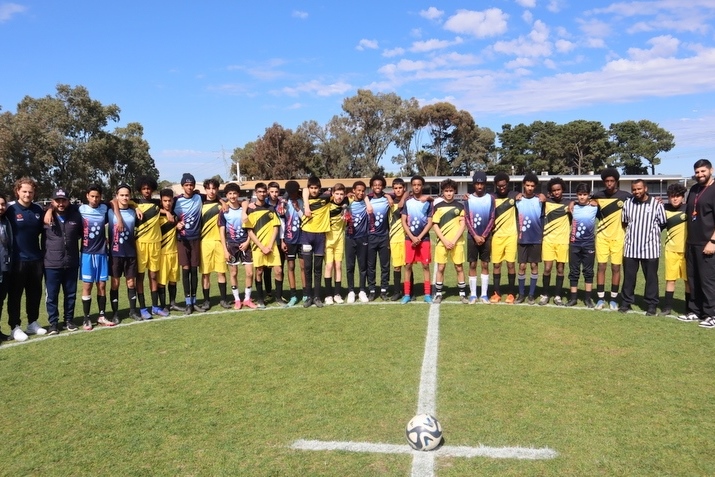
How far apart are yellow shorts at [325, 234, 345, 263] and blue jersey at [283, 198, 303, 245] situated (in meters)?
0.48

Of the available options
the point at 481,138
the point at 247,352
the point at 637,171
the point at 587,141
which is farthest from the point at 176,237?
the point at 637,171

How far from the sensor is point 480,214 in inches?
324

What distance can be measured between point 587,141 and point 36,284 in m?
69.3

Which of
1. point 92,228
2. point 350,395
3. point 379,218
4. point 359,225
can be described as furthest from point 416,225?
point 92,228

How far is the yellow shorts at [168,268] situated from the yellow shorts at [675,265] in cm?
724

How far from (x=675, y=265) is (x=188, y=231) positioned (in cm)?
712

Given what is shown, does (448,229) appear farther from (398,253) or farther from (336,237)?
(336,237)

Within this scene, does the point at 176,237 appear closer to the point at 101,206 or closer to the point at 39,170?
the point at 101,206

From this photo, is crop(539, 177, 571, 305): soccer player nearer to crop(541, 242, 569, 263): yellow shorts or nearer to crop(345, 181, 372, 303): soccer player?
crop(541, 242, 569, 263): yellow shorts

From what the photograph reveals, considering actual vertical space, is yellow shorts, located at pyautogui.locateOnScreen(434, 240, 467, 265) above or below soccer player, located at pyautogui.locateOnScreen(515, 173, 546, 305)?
below

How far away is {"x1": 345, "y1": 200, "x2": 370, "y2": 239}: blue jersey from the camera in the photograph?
855cm

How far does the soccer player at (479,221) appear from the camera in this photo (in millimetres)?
8195

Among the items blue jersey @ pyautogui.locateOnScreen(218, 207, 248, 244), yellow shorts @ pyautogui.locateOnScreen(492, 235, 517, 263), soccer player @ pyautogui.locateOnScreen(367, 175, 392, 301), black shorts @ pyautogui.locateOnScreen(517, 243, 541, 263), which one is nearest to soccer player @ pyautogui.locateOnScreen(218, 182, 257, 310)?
blue jersey @ pyautogui.locateOnScreen(218, 207, 248, 244)

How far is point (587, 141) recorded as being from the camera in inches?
2625
